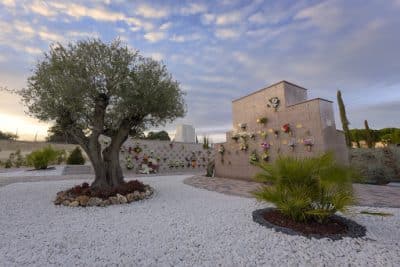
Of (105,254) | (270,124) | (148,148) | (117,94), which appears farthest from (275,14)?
(148,148)

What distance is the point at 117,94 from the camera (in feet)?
18.5

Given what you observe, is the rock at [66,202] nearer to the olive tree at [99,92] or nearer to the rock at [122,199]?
the olive tree at [99,92]

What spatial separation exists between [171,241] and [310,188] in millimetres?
2290

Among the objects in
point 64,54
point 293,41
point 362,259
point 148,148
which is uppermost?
point 293,41

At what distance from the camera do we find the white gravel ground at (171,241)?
2.38 m

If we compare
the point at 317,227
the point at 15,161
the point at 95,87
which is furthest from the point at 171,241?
the point at 15,161

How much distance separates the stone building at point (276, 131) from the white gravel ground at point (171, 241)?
3.51 metres

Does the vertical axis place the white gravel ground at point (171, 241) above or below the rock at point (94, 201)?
below

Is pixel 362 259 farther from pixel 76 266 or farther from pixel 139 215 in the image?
pixel 139 215

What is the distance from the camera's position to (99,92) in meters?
5.62

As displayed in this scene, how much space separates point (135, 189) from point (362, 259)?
211 inches

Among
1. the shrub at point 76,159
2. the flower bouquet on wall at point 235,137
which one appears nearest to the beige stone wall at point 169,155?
the shrub at point 76,159

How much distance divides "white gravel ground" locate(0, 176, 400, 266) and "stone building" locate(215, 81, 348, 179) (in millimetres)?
3509

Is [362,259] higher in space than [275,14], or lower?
lower
